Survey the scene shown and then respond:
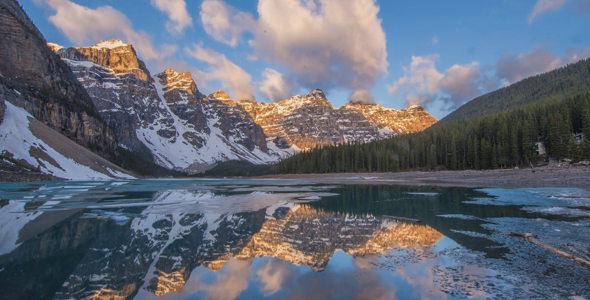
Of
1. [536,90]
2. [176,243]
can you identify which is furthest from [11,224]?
[536,90]

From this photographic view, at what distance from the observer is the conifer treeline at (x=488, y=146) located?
55.7 meters

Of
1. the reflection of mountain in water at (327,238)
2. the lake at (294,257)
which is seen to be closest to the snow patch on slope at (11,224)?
the lake at (294,257)

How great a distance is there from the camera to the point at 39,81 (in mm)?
98500

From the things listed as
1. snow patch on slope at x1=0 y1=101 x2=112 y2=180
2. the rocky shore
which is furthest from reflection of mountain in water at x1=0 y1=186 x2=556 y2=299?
snow patch on slope at x1=0 y1=101 x2=112 y2=180

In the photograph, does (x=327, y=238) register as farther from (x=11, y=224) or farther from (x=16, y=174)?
(x=16, y=174)

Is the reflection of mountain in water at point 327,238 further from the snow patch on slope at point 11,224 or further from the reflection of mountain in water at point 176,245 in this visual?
the snow patch on slope at point 11,224

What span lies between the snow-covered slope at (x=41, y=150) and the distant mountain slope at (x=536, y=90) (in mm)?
137559

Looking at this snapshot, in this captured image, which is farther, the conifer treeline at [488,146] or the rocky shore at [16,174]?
the conifer treeline at [488,146]

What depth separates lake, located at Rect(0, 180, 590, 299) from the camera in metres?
6.71

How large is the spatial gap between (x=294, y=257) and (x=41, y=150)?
73.2 m

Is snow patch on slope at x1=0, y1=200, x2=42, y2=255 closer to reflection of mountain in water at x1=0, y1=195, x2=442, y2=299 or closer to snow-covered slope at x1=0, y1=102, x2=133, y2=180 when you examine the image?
reflection of mountain in water at x1=0, y1=195, x2=442, y2=299

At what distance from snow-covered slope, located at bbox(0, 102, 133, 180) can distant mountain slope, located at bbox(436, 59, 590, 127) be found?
13756 centimetres

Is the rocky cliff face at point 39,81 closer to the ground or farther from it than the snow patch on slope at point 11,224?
farther from it

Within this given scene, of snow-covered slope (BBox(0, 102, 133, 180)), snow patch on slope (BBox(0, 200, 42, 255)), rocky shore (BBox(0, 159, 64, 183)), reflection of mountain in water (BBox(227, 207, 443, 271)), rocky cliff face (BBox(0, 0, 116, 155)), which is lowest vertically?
reflection of mountain in water (BBox(227, 207, 443, 271))
